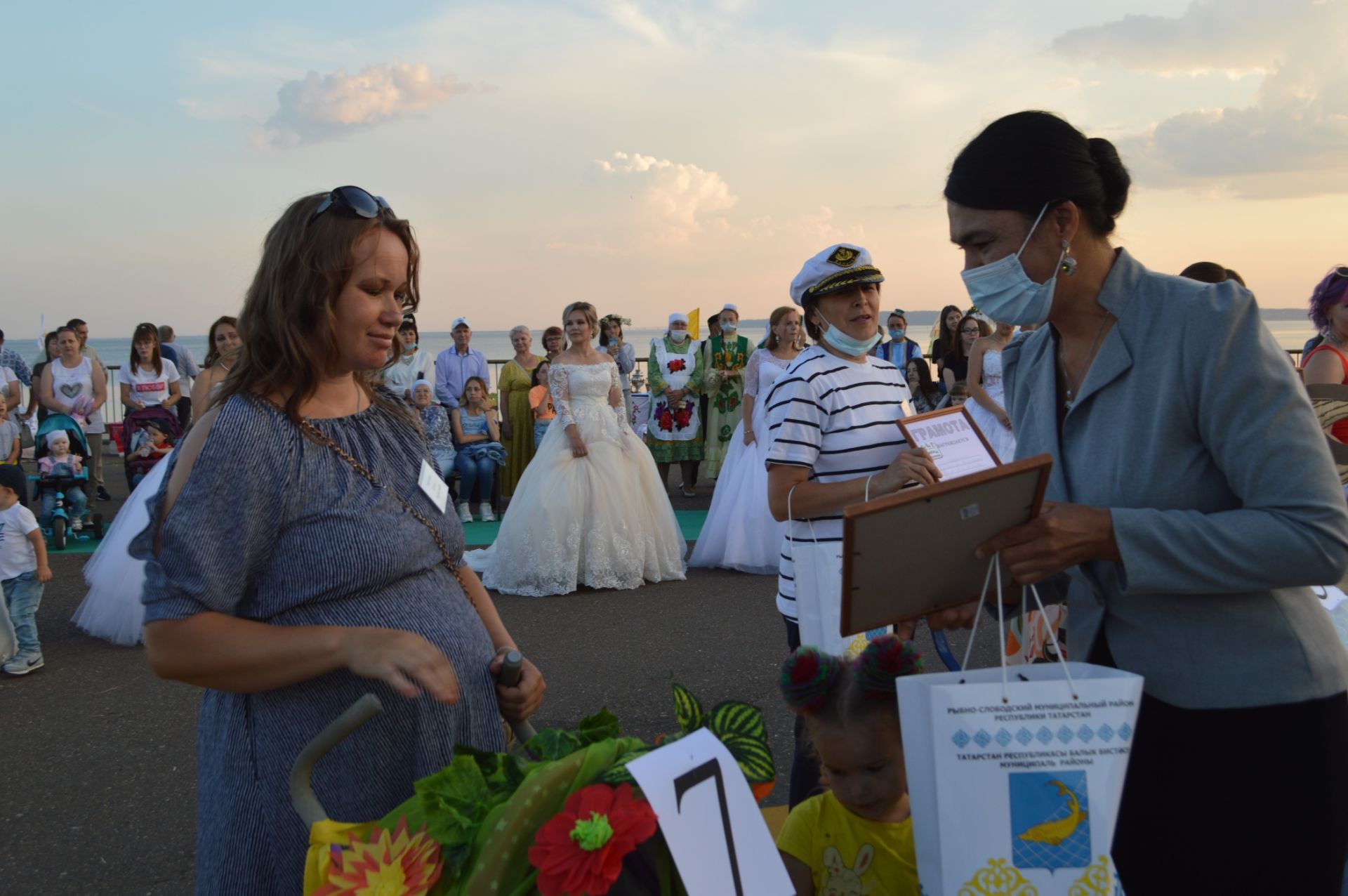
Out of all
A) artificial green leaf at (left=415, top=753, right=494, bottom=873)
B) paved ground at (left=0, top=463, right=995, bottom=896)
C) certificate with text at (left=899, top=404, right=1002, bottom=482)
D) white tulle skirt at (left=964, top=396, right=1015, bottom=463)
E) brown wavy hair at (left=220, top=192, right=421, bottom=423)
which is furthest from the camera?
white tulle skirt at (left=964, top=396, right=1015, bottom=463)

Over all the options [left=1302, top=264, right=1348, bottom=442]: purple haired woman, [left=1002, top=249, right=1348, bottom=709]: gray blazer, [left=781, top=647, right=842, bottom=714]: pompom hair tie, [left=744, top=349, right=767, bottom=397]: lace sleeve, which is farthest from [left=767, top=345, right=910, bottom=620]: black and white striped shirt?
[left=744, top=349, right=767, bottom=397]: lace sleeve

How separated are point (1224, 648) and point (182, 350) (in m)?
14.4

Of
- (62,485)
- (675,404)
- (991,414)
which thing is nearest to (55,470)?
(62,485)

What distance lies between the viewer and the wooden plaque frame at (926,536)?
1.56 m

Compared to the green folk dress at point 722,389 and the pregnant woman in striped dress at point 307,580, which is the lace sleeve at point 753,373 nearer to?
the green folk dress at point 722,389

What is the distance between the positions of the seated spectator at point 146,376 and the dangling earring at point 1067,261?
1071cm

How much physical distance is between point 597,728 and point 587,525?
6495 millimetres

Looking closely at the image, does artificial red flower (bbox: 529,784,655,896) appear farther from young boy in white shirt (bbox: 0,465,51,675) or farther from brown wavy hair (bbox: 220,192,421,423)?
young boy in white shirt (bbox: 0,465,51,675)

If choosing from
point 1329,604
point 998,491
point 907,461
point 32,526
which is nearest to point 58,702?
point 32,526

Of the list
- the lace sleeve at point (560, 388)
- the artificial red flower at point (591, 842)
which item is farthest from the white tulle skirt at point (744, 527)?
the artificial red flower at point (591, 842)

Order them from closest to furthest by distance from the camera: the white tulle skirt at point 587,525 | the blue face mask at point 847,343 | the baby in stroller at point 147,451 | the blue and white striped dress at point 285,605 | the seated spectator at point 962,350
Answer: the blue and white striped dress at point 285,605 < the blue face mask at point 847,343 < the white tulle skirt at point 587,525 < the baby in stroller at point 147,451 < the seated spectator at point 962,350

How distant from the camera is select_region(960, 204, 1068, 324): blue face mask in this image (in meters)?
1.83

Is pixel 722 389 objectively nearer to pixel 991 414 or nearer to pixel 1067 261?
pixel 991 414

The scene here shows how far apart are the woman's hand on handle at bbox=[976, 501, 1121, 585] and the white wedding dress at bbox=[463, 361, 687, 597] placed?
629cm
